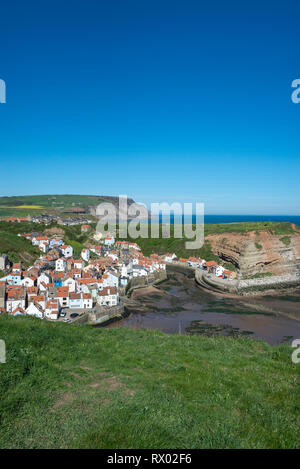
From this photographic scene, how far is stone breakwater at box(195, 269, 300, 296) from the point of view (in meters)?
50.7

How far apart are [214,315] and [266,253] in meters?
34.2

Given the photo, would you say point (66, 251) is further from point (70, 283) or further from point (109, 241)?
point (109, 241)

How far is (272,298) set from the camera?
153 ft

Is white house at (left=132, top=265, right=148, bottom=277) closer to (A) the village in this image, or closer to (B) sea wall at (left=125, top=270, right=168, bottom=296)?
(A) the village

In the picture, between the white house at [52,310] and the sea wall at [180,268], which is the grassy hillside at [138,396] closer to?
the white house at [52,310]

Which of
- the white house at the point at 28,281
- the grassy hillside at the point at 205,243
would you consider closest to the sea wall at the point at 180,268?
the grassy hillside at the point at 205,243

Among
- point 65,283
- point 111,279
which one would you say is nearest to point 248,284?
point 111,279

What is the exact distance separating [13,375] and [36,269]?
42.4m

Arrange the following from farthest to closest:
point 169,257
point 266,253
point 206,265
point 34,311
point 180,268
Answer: point 169,257
point 180,268
point 206,265
point 266,253
point 34,311

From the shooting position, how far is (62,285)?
40.7 metres

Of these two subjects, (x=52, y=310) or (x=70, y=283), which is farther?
(x=70, y=283)

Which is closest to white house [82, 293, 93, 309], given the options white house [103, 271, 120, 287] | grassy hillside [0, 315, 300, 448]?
A: white house [103, 271, 120, 287]

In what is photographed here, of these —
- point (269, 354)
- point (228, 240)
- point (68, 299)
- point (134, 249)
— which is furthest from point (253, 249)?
point (269, 354)
